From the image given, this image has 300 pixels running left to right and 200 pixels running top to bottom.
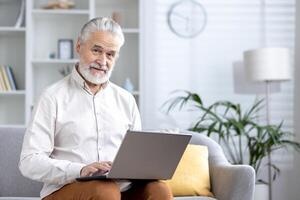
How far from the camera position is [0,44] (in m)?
4.52

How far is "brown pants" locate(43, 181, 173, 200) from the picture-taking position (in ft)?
6.28

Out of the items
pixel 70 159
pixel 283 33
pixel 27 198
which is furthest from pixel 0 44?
pixel 70 159

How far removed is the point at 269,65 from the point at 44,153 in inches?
95.0

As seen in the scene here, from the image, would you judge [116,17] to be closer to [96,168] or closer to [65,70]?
[65,70]

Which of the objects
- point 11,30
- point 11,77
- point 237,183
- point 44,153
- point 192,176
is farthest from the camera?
point 11,77

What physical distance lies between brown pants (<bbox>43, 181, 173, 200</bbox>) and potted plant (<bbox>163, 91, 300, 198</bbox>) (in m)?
1.93

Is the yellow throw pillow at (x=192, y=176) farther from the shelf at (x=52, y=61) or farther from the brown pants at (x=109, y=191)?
the shelf at (x=52, y=61)

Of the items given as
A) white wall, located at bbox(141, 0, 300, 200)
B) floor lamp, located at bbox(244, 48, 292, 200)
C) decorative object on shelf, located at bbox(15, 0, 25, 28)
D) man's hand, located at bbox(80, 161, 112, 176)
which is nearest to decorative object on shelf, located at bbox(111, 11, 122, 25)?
white wall, located at bbox(141, 0, 300, 200)

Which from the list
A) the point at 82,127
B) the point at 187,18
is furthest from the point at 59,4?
the point at 82,127

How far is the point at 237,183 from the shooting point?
278 cm

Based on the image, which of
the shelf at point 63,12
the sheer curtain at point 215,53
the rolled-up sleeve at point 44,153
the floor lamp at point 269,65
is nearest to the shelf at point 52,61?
the shelf at point 63,12

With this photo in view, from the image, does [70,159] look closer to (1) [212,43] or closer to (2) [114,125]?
(2) [114,125]

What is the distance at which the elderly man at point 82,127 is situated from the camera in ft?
6.73

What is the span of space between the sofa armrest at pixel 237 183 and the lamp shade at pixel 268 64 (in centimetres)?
139
